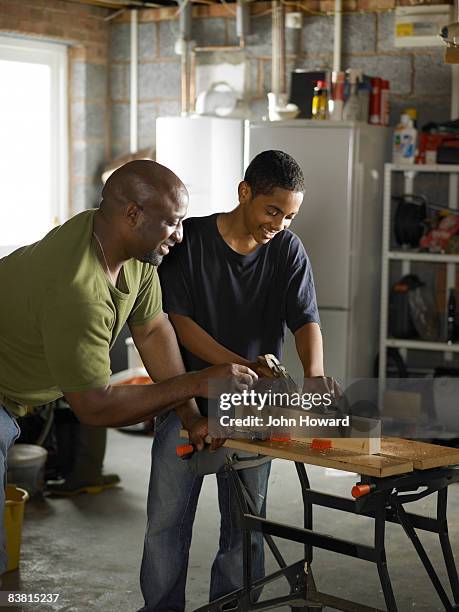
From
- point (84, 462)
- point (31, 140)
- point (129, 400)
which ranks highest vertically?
point (31, 140)

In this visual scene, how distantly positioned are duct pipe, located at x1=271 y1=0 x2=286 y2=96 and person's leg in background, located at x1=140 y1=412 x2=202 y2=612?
358 centimetres

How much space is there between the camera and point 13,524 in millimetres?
4047

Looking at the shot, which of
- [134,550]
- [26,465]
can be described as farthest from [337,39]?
[134,550]

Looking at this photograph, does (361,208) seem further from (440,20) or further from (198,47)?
(198,47)

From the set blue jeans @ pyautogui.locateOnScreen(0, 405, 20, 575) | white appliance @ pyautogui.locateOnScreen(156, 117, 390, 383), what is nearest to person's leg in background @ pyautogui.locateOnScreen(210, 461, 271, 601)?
blue jeans @ pyautogui.locateOnScreen(0, 405, 20, 575)

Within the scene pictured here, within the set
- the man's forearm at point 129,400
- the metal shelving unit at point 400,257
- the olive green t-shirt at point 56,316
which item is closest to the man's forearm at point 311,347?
the man's forearm at point 129,400

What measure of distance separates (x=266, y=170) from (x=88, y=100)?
3962mm

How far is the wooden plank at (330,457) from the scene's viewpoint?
2.71 metres

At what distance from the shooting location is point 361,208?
19.2ft

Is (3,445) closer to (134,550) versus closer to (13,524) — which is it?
(13,524)

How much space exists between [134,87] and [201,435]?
14.2 feet

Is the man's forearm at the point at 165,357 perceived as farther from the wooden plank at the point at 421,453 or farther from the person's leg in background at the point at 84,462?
the person's leg in background at the point at 84,462

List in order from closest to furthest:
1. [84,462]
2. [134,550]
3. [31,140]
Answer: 1. [134,550]
2. [84,462]
3. [31,140]

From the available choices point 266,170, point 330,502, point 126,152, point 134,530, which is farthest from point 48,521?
point 126,152
